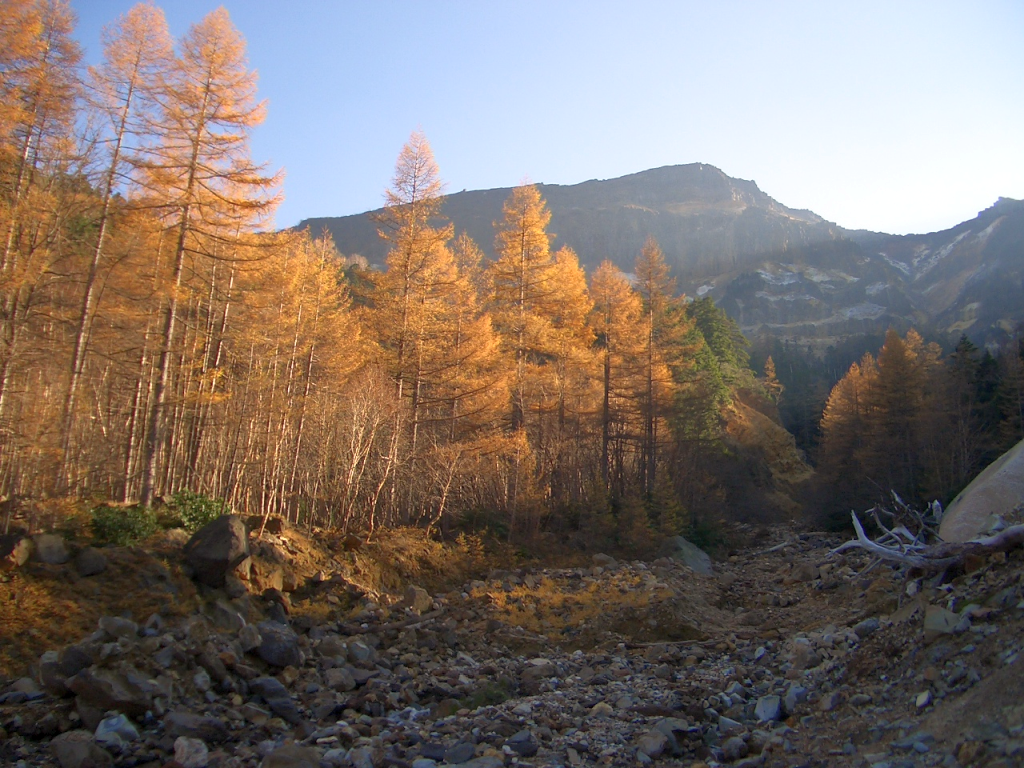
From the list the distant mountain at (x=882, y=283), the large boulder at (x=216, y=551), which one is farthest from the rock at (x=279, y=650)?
the distant mountain at (x=882, y=283)

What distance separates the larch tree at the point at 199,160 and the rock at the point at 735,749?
11.5 m

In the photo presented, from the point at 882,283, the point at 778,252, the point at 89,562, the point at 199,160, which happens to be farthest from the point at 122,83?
the point at 778,252

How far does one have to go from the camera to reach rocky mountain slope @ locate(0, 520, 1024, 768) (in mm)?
5824

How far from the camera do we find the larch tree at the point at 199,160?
13.4 metres

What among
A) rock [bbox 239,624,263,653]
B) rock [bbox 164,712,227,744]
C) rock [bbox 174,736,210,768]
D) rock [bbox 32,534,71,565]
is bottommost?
rock [bbox 239,624,263,653]

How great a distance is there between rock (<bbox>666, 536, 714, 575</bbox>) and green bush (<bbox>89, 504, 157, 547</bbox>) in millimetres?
16861

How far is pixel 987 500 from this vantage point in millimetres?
10797

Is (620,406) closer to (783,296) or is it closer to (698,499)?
(698,499)

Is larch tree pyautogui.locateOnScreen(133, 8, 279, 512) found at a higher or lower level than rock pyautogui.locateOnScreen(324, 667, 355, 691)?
higher

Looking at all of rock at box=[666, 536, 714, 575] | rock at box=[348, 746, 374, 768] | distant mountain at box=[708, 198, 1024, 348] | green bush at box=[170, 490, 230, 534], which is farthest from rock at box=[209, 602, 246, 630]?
distant mountain at box=[708, 198, 1024, 348]

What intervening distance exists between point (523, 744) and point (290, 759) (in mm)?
2398

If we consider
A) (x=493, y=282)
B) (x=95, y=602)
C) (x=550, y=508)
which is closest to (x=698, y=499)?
(x=550, y=508)

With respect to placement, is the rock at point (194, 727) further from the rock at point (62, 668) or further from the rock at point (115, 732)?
the rock at point (62, 668)

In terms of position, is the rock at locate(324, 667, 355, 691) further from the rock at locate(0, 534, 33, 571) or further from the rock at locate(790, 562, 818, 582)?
the rock at locate(790, 562, 818, 582)
